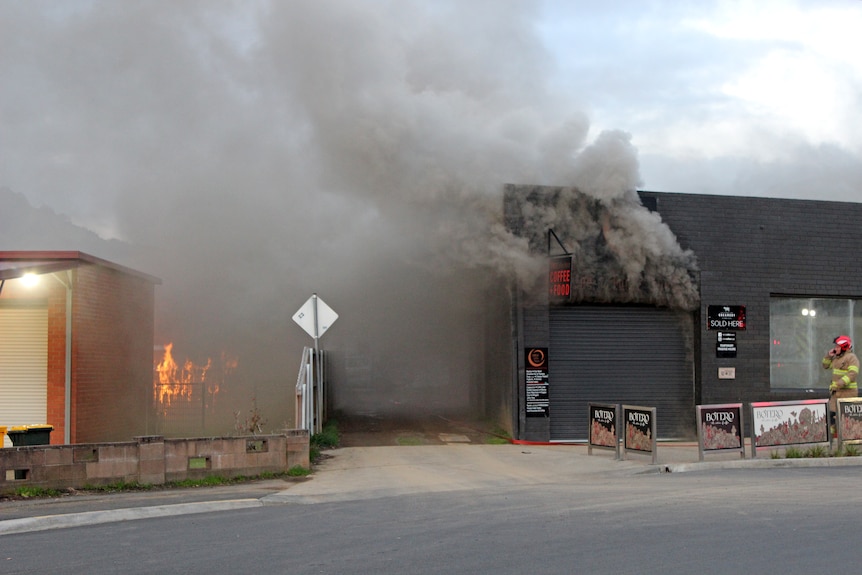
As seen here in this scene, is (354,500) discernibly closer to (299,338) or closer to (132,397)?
(132,397)

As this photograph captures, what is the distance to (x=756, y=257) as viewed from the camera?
55.4 ft

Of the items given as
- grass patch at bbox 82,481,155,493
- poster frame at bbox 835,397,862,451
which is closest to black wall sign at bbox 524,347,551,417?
poster frame at bbox 835,397,862,451

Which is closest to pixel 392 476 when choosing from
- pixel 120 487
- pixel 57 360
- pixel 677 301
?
pixel 120 487

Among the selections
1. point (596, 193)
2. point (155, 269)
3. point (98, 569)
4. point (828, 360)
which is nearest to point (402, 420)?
point (596, 193)

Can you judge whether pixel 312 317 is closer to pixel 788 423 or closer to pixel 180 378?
pixel 788 423

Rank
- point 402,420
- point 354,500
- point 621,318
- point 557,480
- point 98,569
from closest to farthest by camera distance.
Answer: point 98,569 < point 354,500 < point 557,480 < point 621,318 < point 402,420

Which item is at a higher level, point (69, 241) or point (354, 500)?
point (69, 241)

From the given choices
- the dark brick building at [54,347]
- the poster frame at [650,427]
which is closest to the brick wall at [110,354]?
the dark brick building at [54,347]

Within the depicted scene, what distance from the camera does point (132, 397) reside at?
18.3m

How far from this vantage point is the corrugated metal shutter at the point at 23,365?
1503 cm

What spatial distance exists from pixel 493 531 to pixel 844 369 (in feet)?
31.7

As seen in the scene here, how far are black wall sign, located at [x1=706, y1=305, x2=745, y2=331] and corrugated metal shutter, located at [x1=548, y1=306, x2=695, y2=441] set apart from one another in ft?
1.42

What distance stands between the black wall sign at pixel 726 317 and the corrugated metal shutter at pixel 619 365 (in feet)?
1.42

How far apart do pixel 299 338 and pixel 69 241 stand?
15396mm
